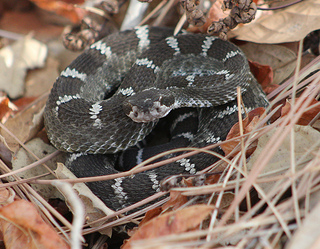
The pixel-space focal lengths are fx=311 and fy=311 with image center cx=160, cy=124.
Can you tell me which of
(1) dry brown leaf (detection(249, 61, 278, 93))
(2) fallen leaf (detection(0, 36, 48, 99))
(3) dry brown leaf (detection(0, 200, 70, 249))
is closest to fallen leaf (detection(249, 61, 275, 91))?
(1) dry brown leaf (detection(249, 61, 278, 93))

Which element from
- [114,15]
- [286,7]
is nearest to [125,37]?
[114,15]

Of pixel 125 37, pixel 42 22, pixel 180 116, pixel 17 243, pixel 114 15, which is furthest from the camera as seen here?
pixel 42 22

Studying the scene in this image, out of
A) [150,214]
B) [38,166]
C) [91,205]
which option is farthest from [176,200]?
[38,166]

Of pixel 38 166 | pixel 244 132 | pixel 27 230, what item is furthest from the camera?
pixel 38 166

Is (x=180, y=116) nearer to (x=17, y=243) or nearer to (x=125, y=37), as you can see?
(x=125, y=37)

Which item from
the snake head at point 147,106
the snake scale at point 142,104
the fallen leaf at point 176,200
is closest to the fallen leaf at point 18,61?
the snake scale at point 142,104

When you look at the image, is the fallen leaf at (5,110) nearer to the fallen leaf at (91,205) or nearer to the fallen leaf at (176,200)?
the fallen leaf at (91,205)

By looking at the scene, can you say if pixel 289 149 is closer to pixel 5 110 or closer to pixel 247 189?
pixel 247 189

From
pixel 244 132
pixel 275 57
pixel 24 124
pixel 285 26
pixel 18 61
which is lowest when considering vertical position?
pixel 24 124
